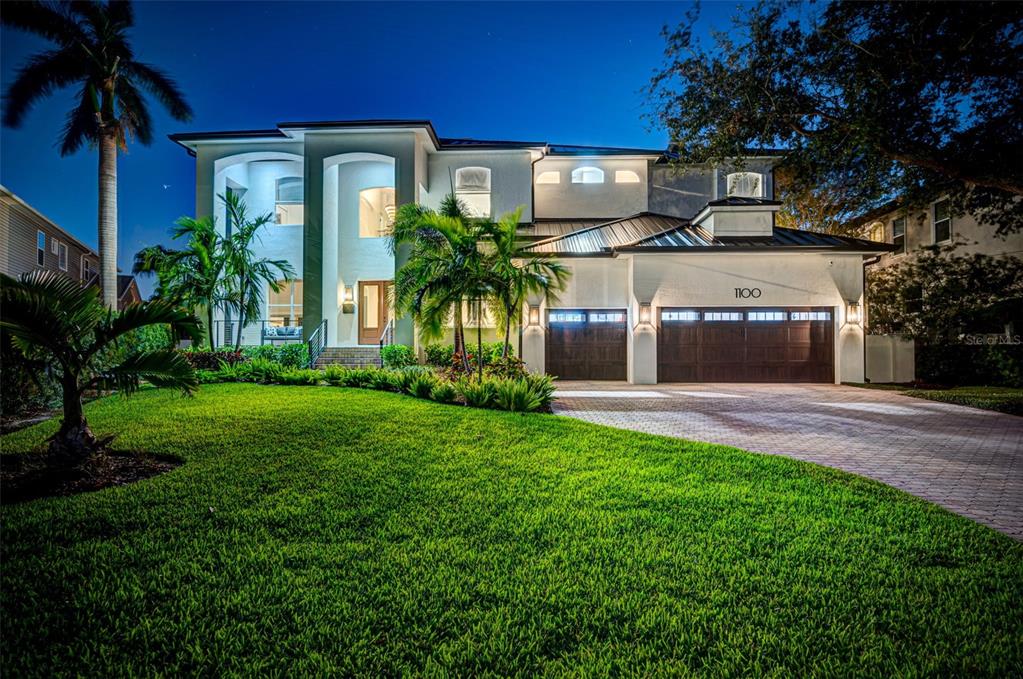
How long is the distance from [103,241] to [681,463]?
1842 centimetres

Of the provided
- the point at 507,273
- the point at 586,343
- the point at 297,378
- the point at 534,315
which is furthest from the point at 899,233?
the point at 297,378

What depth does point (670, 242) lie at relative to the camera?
16.4m

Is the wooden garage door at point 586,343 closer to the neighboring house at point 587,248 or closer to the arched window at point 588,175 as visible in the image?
the neighboring house at point 587,248

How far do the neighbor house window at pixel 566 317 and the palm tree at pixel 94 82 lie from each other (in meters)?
14.2

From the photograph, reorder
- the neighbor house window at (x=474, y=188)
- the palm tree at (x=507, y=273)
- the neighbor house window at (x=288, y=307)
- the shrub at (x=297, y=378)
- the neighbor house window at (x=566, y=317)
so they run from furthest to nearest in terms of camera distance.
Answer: the neighbor house window at (x=288, y=307) < the neighbor house window at (x=474, y=188) < the neighbor house window at (x=566, y=317) < the shrub at (x=297, y=378) < the palm tree at (x=507, y=273)

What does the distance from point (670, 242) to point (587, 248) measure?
2735 mm

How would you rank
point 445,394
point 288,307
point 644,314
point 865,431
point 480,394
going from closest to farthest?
point 865,431
point 480,394
point 445,394
point 644,314
point 288,307

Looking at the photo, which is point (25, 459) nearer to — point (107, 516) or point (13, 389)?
point (107, 516)

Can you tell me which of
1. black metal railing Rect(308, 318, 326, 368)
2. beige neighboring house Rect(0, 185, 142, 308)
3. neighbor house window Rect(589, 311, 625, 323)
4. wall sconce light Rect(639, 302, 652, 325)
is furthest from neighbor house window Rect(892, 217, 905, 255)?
beige neighboring house Rect(0, 185, 142, 308)

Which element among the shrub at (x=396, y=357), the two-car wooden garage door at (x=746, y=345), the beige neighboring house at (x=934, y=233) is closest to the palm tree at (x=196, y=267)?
the shrub at (x=396, y=357)

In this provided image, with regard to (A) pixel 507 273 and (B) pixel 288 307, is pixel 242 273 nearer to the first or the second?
(B) pixel 288 307

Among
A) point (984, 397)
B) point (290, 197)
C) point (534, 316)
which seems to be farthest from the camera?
point (290, 197)

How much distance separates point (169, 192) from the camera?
7656 cm

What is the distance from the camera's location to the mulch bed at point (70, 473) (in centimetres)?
468
